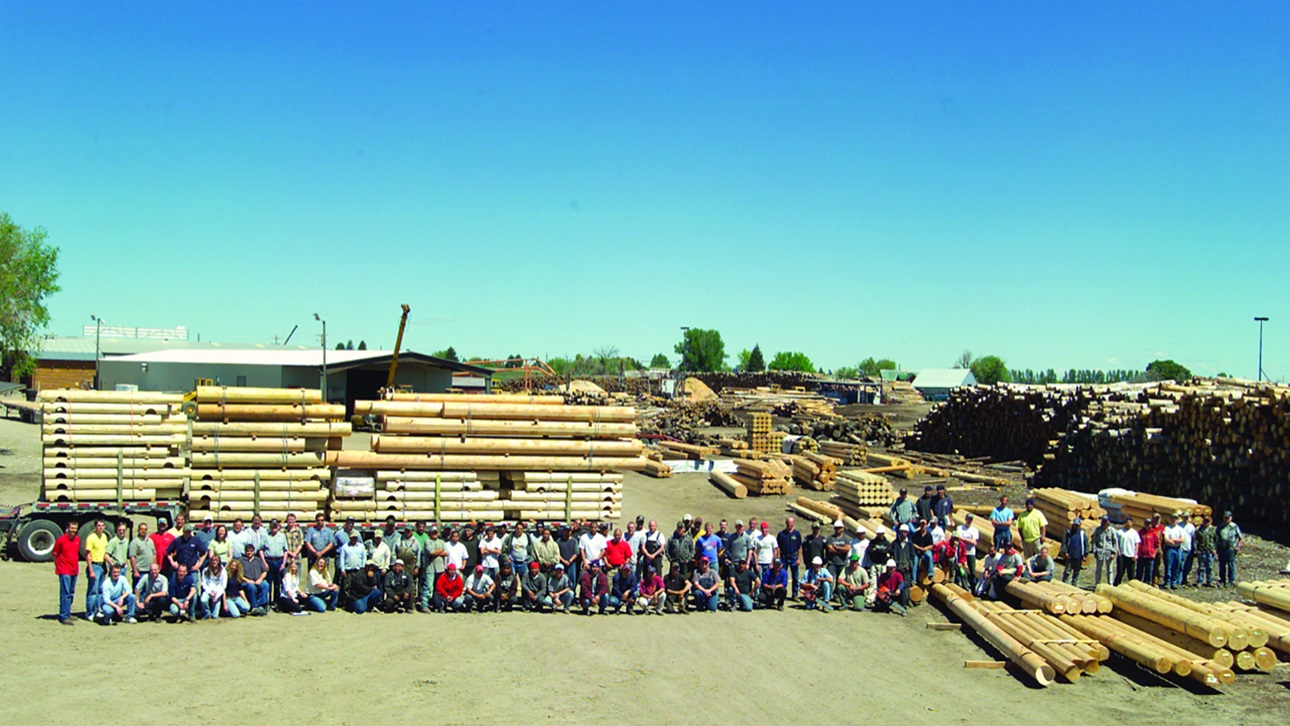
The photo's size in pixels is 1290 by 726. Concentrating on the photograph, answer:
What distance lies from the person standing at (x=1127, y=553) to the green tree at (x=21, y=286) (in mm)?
35914

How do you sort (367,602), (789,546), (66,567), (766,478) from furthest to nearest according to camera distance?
(766,478) → (789,546) → (367,602) → (66,567)

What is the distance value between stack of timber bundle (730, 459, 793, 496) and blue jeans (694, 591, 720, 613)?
14975 millimetres

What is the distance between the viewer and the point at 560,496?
1920 cm

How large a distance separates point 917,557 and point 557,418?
23.5ft

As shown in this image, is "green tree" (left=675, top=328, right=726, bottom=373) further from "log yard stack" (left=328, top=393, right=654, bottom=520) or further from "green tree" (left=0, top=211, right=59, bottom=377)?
"log yard stack" (left=328, top=393, right=654, bottom=520)

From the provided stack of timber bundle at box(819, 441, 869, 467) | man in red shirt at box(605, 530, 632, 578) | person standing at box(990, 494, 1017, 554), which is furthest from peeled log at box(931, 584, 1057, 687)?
stack of timber bundle at box(819, 441, 869, 467)

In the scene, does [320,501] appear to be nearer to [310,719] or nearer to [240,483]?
[240,483]

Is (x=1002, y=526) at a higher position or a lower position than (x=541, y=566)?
higher

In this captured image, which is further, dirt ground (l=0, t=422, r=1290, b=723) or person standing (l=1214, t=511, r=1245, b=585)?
person standing (l=1214, t=511, r=1245, b=585)

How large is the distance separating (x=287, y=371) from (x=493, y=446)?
139 ft

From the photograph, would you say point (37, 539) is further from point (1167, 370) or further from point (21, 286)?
point (1167, 370)

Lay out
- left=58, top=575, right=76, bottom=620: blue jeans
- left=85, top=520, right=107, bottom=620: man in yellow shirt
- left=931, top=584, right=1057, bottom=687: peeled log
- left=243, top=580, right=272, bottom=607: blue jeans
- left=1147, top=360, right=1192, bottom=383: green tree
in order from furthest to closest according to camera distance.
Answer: left=1147, top=360, right=1192, bottom=383: green tree < left=243, top=580, right=272, bottom=607: blue jeans < left=85, top=520, right=107, bottom=620: man in yellow shirt < left=58, top=575, right=76, bottom=620: blue jeans < left=931, top=584, right=1057, bottom=687: peeled log

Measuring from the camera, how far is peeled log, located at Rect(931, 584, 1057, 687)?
12977 millimetres

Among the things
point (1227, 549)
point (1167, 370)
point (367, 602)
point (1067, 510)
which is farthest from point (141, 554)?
point (1167, 370)
